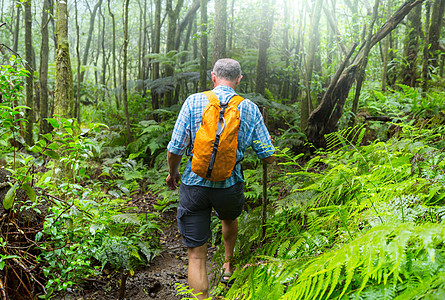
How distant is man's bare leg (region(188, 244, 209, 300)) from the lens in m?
2.81

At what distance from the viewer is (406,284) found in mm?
1118

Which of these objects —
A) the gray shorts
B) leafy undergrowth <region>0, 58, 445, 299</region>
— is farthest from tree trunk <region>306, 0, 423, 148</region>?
the gray shorts

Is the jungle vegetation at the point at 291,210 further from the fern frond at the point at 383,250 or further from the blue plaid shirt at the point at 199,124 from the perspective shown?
the blue plaid shirt at the point at 199,124

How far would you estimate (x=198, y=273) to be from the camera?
9.39 feet

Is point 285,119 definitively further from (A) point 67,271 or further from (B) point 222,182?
(A) point 67,271

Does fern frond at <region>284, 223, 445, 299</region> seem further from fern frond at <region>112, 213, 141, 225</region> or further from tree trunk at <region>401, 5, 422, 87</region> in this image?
tree trunk at <region>401, 5, 422, 87</region>

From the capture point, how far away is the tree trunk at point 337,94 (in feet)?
16.5

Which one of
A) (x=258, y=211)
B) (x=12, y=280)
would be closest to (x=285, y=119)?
(x=258, y=211)

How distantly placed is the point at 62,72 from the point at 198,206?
3526 millimetres

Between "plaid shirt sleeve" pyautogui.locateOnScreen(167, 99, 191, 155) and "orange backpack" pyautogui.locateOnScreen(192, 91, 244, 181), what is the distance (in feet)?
0.75

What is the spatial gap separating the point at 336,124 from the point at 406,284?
514cm

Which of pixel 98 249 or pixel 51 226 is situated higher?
pixel 51 226

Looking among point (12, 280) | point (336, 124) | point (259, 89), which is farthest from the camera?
point (259, 89)

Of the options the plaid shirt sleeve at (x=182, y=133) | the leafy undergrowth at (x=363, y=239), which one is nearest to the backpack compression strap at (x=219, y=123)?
the plaid shirt sleeve at (x=182, y=133)
